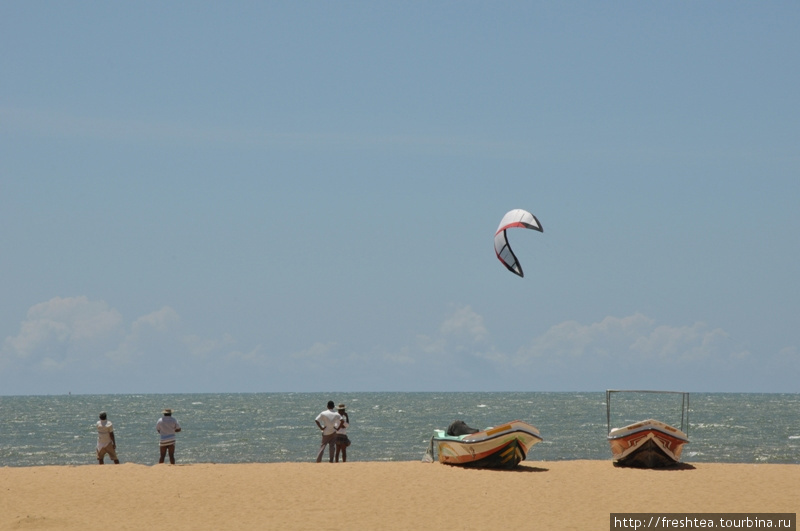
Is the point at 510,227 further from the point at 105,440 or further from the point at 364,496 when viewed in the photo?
the point at 105,440

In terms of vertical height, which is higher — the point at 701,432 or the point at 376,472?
the point at 701,432

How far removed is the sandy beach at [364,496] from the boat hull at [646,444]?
0.46m

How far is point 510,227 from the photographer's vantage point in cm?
2125

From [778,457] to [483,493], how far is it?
17.4m

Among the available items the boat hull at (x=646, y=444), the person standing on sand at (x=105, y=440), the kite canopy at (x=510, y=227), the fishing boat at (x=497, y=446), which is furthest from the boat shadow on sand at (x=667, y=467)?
the person standing on sand at (x=105, y=440)

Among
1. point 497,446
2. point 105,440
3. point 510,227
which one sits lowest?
point 105,440

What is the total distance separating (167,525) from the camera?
1352cm

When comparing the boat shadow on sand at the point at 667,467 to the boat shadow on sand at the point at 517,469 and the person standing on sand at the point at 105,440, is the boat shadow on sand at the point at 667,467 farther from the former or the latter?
the person standing on sand at the point at 105,440

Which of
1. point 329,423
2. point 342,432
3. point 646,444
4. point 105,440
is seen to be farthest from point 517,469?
point 105,440

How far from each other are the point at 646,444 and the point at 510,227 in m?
5.70

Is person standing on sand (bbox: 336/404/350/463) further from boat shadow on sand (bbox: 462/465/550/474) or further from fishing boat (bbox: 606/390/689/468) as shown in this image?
fishing boat (bbox: 606/390/689/468)

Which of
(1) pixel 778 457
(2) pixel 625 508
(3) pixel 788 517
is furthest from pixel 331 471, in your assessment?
(1) pixel 778 457

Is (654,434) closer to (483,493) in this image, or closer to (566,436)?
(483,493)

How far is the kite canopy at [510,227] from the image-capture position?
68.7 ft
